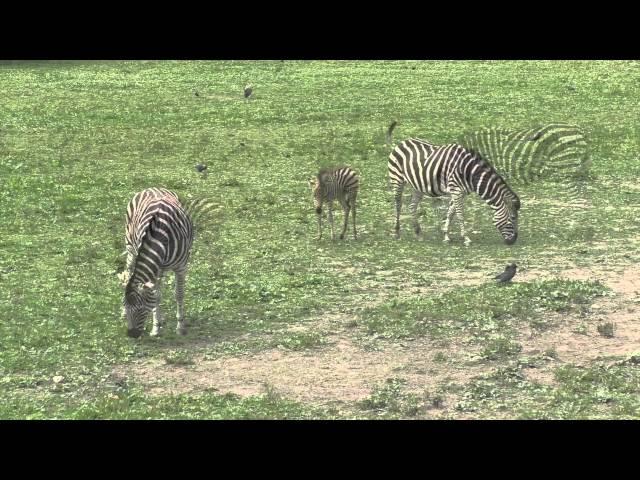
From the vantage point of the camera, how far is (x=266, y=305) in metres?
17.1

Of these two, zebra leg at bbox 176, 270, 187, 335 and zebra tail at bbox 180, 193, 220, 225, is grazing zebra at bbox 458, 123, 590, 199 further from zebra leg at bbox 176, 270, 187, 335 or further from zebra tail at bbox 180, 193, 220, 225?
zebra leg at bbox 176, 270, 187, 335

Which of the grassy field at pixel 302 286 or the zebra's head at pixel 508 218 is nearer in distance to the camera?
the grassy field at pixel 302 286

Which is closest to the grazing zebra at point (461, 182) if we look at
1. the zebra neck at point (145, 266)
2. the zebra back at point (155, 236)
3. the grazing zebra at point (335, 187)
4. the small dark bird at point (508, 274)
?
the grazing zebra at point (335, 187)

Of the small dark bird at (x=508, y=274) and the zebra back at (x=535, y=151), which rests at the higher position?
the zebra back at (x=535, y=151)

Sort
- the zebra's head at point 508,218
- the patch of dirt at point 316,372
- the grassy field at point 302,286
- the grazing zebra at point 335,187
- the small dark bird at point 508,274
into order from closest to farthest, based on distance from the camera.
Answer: the grassy field at point 302,286 < the patch of dirt at point 316,372 < the small dark bird at point 508,274 < the zebra's head at point 508,218 < the grazing zebra at point 335,187

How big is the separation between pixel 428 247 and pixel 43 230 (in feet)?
25.2

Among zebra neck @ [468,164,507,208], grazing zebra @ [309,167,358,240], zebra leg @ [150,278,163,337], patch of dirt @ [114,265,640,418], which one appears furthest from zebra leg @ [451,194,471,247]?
Result: zebra leg @ [150,278,163,337]

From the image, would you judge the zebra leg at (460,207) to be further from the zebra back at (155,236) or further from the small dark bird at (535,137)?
the small dark bird at (535,137)

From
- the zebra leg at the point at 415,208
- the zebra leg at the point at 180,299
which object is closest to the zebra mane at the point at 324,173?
the zebra leg at the point at 415,208

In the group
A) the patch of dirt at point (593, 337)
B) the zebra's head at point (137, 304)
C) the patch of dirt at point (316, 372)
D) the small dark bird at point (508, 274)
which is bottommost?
the patch of dirt at point (316, 372)

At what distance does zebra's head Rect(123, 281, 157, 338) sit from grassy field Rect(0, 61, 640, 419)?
0.98 ft

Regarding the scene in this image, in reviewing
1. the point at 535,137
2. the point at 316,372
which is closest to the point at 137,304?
the point at 316,372

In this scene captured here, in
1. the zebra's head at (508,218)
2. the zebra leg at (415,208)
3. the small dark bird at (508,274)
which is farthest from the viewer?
the zebra leg at (415,208)

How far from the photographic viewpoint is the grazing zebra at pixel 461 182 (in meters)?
20.5
